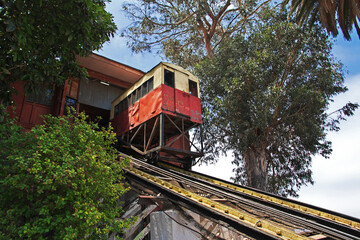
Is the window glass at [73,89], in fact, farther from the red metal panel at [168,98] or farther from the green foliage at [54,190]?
the green foliage at [54,190]

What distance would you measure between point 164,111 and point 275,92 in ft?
18.5

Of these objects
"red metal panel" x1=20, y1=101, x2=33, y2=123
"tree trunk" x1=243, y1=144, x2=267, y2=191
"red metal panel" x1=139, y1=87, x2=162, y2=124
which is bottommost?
"tree trunk" x1=243, y1=144, x2=267, y2=191

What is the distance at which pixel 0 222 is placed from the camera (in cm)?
386

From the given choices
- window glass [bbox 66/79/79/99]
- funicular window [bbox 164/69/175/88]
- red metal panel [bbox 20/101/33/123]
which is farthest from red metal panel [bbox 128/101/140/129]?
red metal panel [bbox 20/101/33/123]

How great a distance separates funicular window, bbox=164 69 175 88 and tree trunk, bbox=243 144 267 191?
5692mm

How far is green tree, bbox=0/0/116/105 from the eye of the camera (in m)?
5.59

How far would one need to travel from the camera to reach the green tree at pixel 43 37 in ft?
18.3

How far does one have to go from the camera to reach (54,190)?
447 centimetres

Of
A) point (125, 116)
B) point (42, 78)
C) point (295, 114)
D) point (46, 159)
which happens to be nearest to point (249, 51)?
point (295, 114)

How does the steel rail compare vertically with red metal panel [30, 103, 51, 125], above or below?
below

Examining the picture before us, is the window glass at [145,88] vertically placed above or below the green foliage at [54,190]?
above

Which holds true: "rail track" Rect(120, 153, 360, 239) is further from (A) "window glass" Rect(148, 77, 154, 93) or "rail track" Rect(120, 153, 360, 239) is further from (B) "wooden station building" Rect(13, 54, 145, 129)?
(B) "wooden station building" Rect(13, 54, 145, 129)

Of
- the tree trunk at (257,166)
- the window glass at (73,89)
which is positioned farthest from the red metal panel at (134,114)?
the tree trunk at (257,166)

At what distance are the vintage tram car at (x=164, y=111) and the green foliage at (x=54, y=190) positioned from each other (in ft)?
17.3
